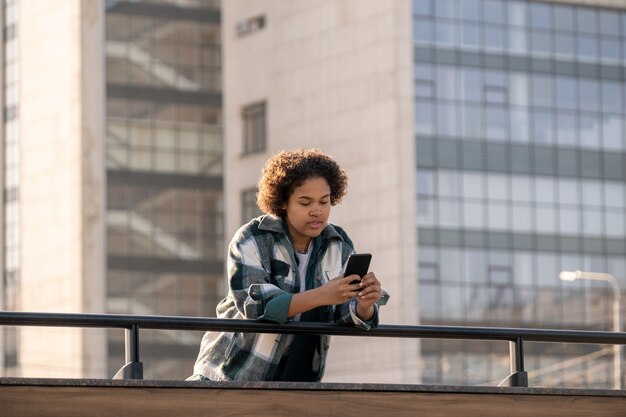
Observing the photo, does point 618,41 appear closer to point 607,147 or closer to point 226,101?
point 607,147

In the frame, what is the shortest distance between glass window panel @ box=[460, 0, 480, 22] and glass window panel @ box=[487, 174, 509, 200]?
18.7ft

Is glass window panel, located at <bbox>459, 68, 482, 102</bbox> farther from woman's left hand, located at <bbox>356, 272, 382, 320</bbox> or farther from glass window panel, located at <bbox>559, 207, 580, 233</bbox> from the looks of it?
woman's left hand, located at <bbox>356, 272, 382, 320</bbox>

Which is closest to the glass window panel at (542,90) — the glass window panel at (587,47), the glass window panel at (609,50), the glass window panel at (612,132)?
the glass window panel at (587,47)

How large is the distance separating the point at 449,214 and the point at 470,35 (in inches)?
257

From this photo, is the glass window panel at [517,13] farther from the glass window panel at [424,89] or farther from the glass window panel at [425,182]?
the glass window panel at [425,182]

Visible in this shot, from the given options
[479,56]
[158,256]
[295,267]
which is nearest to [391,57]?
[479,56]

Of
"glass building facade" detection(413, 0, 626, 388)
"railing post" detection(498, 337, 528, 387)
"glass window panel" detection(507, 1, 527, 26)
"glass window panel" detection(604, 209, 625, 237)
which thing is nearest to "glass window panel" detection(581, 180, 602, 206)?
"glass building facade" detection(413, 0, 626, 388)

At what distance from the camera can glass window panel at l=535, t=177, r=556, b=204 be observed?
64938 millimetres

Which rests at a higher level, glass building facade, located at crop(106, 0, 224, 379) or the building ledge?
glass building facade, located at crop(106, 0, 224, 379)

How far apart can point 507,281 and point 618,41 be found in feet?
35.7

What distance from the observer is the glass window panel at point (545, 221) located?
64500 mm

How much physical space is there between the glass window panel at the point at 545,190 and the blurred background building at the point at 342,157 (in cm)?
5

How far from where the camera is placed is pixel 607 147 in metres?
66.5

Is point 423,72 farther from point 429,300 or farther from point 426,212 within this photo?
point 429,300
